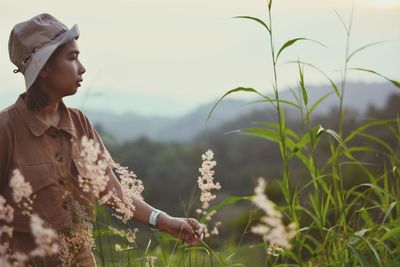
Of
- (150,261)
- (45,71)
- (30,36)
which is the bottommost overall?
(150,261)

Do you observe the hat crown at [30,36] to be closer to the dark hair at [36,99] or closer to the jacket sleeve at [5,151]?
the dark hair at [36,99]

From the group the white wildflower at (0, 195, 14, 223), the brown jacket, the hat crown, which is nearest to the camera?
the white wildflower at (0, 195, 14, 223)

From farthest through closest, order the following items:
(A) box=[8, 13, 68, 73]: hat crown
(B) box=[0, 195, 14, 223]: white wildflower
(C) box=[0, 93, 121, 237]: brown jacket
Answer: (A) box=[8, 13, 68, 73]: hat crown < (C) box=[0, 93, 121, 237]: brown jacket < (B) box=[0, 195, 14, 223]: white wildflower

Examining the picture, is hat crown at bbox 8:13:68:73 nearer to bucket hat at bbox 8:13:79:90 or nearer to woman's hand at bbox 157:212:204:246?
bucket hat at bbox 8:13:79:90

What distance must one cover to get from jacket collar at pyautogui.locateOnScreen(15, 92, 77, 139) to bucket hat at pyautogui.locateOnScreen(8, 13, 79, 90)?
8cm

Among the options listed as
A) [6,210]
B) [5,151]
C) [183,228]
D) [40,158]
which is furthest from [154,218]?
[6,210]

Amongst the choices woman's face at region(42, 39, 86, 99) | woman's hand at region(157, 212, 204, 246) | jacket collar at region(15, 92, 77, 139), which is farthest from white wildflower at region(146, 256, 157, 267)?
woman's face at region(42, 39, 86, 99)

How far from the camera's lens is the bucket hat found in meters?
2.37

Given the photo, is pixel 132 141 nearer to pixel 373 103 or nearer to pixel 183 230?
pixel 373 103

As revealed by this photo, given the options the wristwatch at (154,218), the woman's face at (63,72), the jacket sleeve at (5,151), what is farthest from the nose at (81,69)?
the wristwatch at (154,218)

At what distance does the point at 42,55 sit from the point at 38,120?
235 mm

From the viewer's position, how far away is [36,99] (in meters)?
2.39

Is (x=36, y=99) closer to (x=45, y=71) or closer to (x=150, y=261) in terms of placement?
(x=45, y=71)

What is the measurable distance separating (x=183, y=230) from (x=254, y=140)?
20.5m
